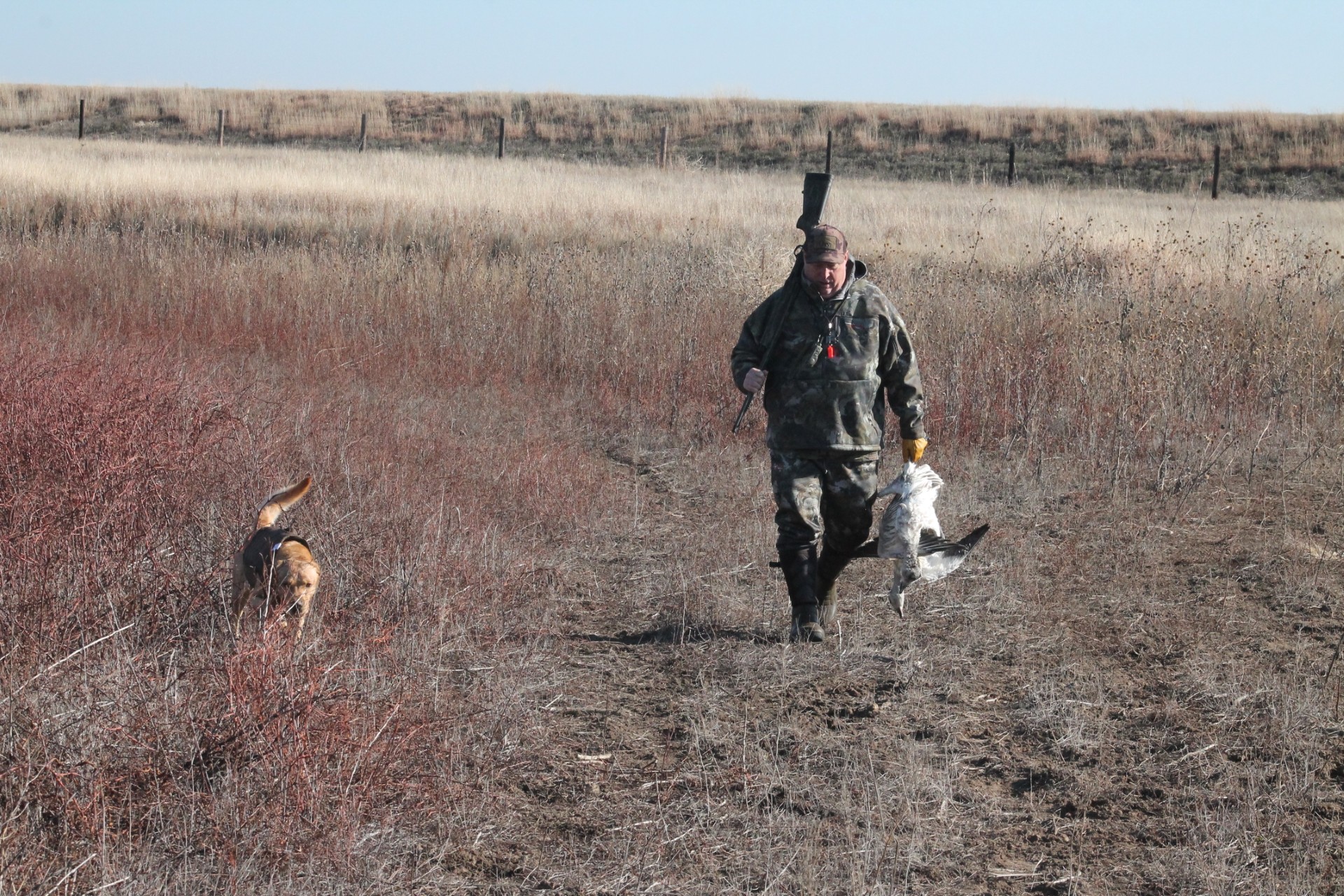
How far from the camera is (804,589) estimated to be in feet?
16.3

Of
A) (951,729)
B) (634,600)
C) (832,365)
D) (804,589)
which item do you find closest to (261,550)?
(634,600)

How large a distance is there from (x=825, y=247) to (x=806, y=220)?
394mm

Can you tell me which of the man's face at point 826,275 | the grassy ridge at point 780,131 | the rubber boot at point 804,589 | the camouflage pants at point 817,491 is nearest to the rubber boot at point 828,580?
the rubber boot at point 804,589

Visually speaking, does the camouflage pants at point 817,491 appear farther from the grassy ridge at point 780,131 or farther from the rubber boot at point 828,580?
the grassy ridge at point 780,131

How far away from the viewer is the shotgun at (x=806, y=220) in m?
4.83

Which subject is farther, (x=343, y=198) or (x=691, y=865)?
(x=343, y=198)

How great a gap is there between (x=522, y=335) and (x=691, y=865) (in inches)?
298

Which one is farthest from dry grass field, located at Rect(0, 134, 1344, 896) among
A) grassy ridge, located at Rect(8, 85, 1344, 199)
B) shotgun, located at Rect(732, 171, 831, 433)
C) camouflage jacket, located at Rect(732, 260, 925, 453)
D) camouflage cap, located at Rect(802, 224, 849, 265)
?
grassy ridge, located at Rect(8, 85, 1344, 199)

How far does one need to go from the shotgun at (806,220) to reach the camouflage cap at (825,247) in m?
0.13

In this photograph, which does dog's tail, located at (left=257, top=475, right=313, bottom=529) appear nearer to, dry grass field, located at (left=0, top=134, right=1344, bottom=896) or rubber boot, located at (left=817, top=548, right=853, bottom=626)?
dry grass field, located at (left=0, top=134, right=1344, bottom=896)

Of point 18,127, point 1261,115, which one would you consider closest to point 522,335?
point 1261,115

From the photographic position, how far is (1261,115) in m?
36.5

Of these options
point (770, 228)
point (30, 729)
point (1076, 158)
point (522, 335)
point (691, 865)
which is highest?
point (1076, 158)

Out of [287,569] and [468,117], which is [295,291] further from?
[468,117]
